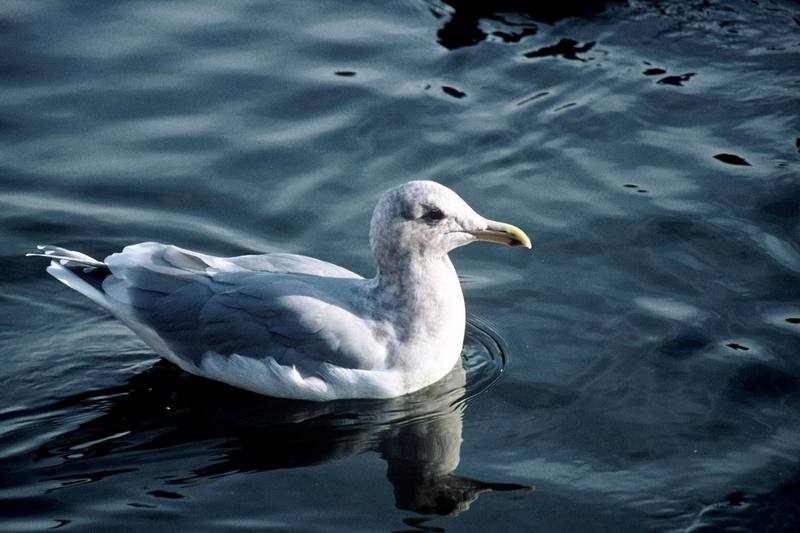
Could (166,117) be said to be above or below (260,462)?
above

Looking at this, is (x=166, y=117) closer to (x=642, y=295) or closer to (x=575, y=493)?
(x=642, y=295)

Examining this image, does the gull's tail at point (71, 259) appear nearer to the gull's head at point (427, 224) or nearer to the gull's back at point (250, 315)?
the gull's back at point (250, 315)

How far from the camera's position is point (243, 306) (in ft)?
24.1

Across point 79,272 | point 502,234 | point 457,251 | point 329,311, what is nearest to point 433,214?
point 502,234

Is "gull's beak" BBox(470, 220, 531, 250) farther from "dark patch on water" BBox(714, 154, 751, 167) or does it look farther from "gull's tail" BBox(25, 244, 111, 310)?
"dark patch on water" BBox(714, 154, 751, 167)

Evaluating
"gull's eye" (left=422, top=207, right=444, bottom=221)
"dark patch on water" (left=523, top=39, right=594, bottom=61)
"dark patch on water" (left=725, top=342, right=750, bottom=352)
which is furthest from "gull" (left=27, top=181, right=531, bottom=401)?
"dark patch on water" (left=523, top=39, right=594, bottom=61)

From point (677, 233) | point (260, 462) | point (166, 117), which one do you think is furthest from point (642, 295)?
point (166, 117)

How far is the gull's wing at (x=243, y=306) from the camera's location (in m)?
7.21

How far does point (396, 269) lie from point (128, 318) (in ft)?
5.22

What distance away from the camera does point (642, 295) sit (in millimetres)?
8289

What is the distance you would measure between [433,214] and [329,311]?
792 millimetres

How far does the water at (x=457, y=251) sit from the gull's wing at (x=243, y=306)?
0.32m

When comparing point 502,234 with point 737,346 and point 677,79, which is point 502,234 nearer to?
point 737,346

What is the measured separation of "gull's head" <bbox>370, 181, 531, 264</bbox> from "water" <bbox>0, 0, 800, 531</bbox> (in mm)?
823
